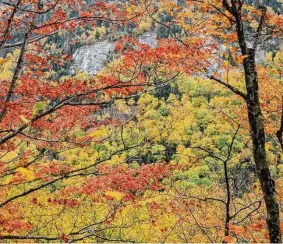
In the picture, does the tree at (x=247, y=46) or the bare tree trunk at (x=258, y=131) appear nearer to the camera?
the bare tree trunk at (x=258, y=131)

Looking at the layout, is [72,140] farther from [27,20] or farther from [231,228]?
[231,228]

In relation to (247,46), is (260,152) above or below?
below

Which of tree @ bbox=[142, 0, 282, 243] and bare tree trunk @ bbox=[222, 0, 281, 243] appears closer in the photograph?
bare tree trunk @ bbox=[222, 0, 281, 243]

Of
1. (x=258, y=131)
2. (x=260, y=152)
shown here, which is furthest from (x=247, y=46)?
(x=260, y=152)

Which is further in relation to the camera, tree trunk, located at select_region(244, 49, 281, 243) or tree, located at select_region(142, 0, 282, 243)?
tree, located at select_region(142, 0, 282, 243)

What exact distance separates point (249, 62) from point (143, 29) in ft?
479

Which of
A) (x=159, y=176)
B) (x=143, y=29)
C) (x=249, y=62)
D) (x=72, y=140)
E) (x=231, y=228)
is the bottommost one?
(x=231, y=228)

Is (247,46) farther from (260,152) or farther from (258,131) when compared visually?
(260,152)

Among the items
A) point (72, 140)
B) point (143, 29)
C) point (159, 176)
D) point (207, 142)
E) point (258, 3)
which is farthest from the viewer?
point (143, 29)

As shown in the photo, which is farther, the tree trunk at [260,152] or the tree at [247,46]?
the tree at [247,46]

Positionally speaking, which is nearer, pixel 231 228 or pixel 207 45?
pixel 231 228

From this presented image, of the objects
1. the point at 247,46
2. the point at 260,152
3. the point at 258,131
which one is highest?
the point at 247,46

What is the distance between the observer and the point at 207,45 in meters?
6.29

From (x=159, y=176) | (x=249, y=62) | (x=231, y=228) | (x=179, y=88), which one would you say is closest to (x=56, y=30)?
(x=249, y=62)
